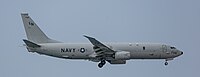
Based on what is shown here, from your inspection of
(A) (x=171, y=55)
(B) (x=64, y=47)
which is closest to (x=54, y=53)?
(B) (x=64, y=47)

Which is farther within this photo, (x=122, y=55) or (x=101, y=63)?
(x=101, y=63)

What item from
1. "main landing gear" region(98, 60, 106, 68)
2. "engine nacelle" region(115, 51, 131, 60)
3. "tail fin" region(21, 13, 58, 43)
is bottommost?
"main landing gear" region(98, 60, 106, 68)

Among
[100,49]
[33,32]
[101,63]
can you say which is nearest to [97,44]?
[100,49]

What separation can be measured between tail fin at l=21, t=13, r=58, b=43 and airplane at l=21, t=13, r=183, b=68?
13.0 inches

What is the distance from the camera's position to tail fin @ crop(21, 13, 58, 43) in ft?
295

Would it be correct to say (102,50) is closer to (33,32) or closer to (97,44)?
(97,44)

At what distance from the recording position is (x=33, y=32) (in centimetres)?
9081

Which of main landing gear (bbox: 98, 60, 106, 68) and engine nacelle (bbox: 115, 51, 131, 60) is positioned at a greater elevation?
engine nacelle (bbox: 115, 51, 131, 60)

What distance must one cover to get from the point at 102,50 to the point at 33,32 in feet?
35.5

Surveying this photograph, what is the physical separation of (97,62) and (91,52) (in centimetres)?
244

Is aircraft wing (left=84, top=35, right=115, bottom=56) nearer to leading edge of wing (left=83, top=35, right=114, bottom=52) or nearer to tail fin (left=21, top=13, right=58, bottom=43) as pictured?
leading edge of wing (left=83, top=35, right=114, bottom=52)

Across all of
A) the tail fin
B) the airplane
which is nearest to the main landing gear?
the airplane

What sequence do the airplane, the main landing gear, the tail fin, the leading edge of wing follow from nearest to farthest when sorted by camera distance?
the leading edge of wing, the airplane, the main landing gear, the tail fin

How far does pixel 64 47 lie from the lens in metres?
87.2
